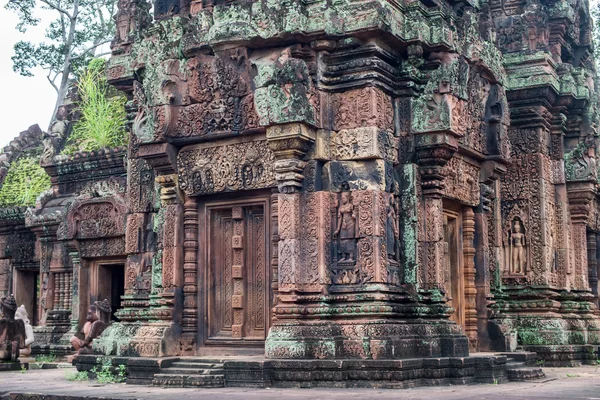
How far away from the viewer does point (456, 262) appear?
13812 mm

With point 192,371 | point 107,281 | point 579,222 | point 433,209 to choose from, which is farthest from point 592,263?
point 192,371

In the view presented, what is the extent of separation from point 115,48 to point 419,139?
5859 millimetres

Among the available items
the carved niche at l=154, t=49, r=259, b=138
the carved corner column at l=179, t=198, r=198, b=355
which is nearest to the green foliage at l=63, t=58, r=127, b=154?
the carved niche at l=154, t=49, r=259, b=138

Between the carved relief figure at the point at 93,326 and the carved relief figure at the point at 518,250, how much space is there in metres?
7.32

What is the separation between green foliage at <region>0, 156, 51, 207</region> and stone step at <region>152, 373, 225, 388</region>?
1207 cm

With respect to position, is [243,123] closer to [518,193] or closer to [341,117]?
[341,117]

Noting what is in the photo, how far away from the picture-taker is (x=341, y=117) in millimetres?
11797

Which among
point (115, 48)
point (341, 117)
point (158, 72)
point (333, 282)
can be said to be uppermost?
point (115, 48)

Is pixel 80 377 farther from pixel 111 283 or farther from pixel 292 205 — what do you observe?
pixel 111 283

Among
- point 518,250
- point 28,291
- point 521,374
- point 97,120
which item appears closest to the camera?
point 521,374

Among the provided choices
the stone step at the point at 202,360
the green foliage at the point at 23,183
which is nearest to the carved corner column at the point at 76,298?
the green foliage at the point at 23,183

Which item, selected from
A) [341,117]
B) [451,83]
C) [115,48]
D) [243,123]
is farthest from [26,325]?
[451,83]

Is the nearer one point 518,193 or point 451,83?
point 451,83

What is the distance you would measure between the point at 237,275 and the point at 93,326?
400cm
